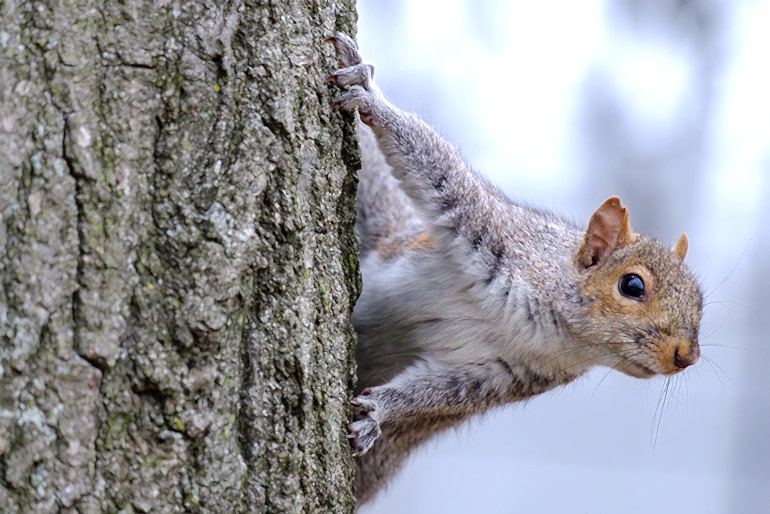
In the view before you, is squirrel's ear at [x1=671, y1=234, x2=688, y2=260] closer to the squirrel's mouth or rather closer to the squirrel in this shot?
the squirrel

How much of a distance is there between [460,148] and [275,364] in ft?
3.86

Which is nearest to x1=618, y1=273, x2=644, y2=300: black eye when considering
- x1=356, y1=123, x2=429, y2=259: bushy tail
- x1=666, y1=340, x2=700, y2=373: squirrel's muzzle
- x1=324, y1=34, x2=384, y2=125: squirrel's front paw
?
x1=666, y1=340, x2=700, y2=373: squirrel's muzzle

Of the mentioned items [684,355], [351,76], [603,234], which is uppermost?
[351,76]

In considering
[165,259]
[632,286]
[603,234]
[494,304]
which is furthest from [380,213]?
[165,259]

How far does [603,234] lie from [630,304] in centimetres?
20

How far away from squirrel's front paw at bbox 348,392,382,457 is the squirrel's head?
60 cm

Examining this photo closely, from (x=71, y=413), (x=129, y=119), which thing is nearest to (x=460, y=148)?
(x=129, y=119)

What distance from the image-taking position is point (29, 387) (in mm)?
1131

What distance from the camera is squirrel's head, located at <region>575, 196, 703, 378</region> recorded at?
2.14 m

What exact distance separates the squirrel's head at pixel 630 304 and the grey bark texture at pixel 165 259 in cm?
86

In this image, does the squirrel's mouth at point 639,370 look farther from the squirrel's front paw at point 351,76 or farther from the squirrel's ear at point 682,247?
the squirrel's front paw at point 351,76

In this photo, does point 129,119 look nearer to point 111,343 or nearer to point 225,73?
point 225,73

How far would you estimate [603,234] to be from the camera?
2.25 meters

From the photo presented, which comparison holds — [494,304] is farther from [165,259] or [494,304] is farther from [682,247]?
[165,259]
